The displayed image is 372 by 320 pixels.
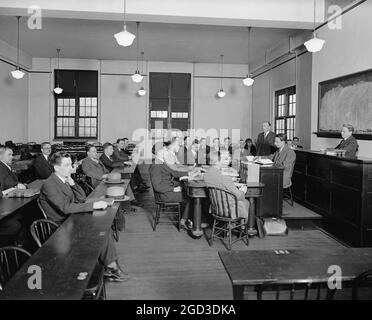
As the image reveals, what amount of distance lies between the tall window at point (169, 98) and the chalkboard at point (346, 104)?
664cm

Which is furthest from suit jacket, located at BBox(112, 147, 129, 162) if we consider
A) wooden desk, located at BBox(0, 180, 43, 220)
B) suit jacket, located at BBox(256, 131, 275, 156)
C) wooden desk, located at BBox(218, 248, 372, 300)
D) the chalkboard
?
wooden desk, located at BBox(218, 248, 372, 300)

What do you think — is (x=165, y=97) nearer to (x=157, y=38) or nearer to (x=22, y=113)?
(x=157, y=38)

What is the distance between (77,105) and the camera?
12.9 meters

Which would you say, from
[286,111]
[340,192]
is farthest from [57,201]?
[286,111]

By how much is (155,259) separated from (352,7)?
5.25m

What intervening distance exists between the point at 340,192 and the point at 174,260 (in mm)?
2541

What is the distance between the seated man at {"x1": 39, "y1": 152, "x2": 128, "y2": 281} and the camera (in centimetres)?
321

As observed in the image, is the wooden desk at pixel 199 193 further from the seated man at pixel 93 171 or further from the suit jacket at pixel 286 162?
the seated man at pixel 93 171

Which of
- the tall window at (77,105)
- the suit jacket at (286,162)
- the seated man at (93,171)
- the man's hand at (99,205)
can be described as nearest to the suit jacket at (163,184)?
the seated man at (93,171)

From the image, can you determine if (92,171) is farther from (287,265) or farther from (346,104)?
(346,104)

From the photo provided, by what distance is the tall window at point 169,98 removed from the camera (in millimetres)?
13141

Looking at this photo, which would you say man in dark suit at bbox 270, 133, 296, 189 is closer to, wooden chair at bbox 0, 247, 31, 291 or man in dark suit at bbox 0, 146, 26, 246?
man in dark suit at bbox 0, 146, 26, 246

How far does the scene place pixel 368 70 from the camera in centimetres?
571
